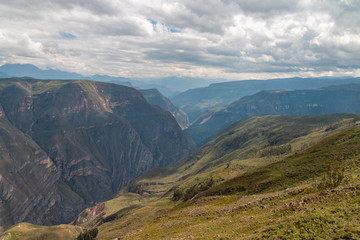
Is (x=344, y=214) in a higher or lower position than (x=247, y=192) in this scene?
higher

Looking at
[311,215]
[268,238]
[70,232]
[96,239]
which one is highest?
[311,215]

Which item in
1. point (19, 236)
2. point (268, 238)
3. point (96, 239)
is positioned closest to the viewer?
point (268, 238)

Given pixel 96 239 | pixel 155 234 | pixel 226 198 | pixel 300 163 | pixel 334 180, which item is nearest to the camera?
pixel 334 180

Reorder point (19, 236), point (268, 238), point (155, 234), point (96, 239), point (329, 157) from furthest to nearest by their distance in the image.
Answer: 1. point (19, 236)
2. point (96, 239)
3. point (329, 157)
4. point (155, 234)
5. point (268, 238)

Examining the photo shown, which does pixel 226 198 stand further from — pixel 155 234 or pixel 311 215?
pixel 311 215

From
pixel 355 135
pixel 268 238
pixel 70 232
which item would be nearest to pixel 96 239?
pixel 70 232

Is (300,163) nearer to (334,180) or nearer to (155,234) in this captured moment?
(334,180)

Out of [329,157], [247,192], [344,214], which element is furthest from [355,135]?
[344,214]

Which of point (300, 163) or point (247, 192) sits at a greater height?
point (300, 163)

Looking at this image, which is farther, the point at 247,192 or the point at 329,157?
the point at 329,157
